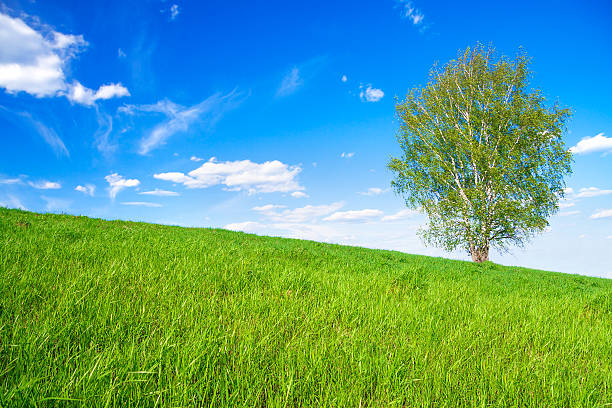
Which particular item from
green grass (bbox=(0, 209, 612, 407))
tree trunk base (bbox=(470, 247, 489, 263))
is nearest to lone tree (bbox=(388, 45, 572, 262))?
tree trunk base (bbox=(470, 247, 489, 263))

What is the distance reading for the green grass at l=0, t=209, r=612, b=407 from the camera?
2184 mm

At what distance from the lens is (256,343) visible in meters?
2.88

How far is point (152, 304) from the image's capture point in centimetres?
357

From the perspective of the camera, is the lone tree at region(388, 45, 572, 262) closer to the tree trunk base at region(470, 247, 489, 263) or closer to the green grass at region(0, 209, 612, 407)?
the tree trunk base at region(470, 247, 489, 263)

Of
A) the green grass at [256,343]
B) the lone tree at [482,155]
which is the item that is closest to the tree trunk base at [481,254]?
the lone tree at [482,155]

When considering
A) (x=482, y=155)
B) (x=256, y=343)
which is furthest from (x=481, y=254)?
(x=256, y=343)

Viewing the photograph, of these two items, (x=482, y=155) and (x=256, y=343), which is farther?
(x=482, y=155)

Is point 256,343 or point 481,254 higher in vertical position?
point 481,254

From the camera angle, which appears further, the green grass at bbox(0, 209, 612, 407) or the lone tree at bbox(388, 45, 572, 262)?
the lone tree at bbox(388, 45, 572, 262)

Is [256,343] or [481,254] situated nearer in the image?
[256,343]

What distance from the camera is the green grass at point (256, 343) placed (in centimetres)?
218

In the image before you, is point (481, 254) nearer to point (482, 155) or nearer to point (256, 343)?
point (482, 155)

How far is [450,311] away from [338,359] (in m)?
3.01

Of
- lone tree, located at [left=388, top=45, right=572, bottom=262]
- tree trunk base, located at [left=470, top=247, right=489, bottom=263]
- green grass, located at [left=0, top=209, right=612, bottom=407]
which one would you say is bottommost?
green grass, located at [left=0, top=209, right=612, bottom=407]
